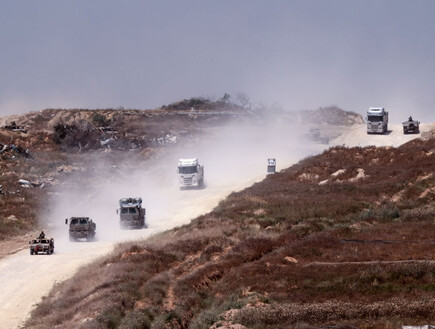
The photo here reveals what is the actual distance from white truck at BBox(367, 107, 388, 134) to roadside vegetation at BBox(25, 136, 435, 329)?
46.4 meters

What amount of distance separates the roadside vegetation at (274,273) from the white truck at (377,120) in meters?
46.4

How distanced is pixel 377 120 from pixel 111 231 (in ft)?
171

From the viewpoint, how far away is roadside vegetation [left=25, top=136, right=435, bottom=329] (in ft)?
76.1

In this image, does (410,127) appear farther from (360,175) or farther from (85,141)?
(85,141)

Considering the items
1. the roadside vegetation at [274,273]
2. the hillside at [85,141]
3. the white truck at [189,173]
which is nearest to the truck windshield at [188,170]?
the white truck at [189,173]

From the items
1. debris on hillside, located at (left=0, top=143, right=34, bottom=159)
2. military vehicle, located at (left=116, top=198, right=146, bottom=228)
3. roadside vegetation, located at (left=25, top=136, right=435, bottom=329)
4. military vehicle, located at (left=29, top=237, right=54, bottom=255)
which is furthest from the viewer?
debris on hillside, located at (left=0, top=143, right=34, bottom=159)

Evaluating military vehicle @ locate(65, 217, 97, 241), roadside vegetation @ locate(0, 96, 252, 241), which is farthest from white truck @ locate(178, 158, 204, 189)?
military vehicle @ locate(65, 217, 97, 241)

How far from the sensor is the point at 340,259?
29656mm

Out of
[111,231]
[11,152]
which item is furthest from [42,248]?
[11,152]

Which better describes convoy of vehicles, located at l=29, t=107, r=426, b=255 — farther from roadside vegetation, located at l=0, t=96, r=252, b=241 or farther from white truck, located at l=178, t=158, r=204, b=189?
roadside vegetation, located at l=0, t=96, r=252, b=241

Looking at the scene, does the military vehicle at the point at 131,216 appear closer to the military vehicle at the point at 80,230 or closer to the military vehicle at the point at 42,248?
the military vehicle at the point at 80,230

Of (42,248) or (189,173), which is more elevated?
(189,173)

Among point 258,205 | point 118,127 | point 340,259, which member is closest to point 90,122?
point 118,127

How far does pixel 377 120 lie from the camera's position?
95062mm
